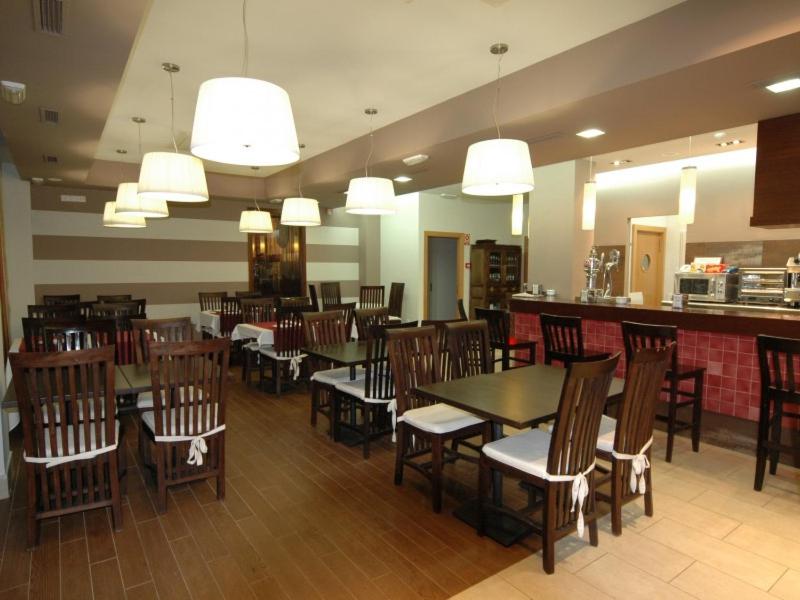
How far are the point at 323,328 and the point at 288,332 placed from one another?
0.65m

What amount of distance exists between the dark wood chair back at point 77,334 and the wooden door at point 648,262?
6837 millimetres

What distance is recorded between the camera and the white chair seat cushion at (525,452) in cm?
208

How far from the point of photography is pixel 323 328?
424cm

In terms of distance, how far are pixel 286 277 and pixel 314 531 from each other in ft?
21.2

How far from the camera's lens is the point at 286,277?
8.52 meters

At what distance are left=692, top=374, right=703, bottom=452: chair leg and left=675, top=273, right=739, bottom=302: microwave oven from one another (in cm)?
186

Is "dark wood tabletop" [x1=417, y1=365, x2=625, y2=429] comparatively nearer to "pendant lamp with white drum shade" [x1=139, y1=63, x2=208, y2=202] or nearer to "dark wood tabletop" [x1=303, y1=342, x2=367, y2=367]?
"dark wood tabletop" [x1=303, y1=342, x2=367, y2=367]

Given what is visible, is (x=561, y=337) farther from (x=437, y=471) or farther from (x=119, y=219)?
(x=119, y=219)

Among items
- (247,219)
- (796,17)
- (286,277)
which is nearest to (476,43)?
(796,17)

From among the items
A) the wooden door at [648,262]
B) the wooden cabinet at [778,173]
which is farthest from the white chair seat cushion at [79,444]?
the wooden door at [648,262]

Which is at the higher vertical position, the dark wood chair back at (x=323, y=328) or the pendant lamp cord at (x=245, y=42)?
the pendant lamp cord at (x=245, y=42)

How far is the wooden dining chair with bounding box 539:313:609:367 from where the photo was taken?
12.1 feet

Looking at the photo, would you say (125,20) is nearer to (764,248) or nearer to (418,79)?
(418,79)

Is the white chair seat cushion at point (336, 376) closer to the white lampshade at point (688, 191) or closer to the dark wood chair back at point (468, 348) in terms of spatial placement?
the dark wood chair back at point (468, 348)
